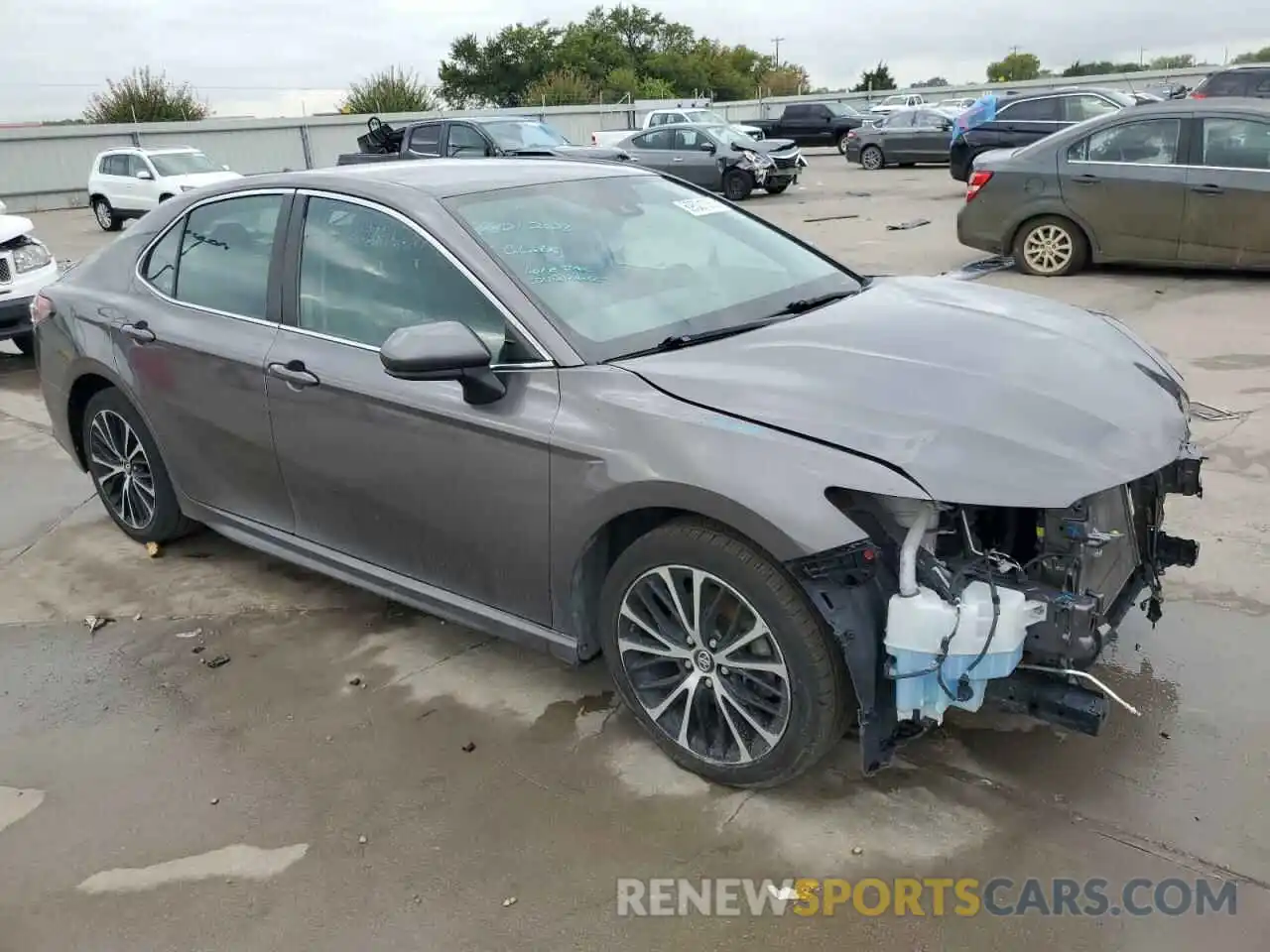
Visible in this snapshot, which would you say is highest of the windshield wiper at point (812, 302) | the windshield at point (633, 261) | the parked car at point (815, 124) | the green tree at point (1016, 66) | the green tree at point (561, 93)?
the green tree at point (1016, 66)

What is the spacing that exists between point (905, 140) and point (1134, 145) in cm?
1633

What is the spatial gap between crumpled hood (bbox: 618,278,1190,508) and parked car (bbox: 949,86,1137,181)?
15.3 m

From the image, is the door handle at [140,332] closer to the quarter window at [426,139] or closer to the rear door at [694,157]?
the quarter window at [426,139]

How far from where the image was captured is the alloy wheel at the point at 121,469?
4.72m

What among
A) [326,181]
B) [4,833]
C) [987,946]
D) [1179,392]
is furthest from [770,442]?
[4,833]

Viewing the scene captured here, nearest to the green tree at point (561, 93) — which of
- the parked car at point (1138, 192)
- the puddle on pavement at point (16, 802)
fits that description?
the parked car at point (1138, 192)

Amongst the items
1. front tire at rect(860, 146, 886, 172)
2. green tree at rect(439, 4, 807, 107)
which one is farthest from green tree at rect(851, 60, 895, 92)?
front tire at rect(860, 146, 886, 172)

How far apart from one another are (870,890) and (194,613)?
2995 millimetres

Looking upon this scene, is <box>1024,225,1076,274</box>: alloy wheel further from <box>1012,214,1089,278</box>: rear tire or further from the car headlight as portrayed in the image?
the car headlight

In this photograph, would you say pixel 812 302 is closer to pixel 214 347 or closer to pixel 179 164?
pixel 214 347

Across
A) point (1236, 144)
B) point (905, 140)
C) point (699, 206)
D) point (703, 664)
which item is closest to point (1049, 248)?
point (1236, 144)

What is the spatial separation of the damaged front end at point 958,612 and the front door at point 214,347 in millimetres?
2289

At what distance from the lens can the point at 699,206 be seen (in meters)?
4.11

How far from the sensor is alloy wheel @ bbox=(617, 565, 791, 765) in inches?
110
